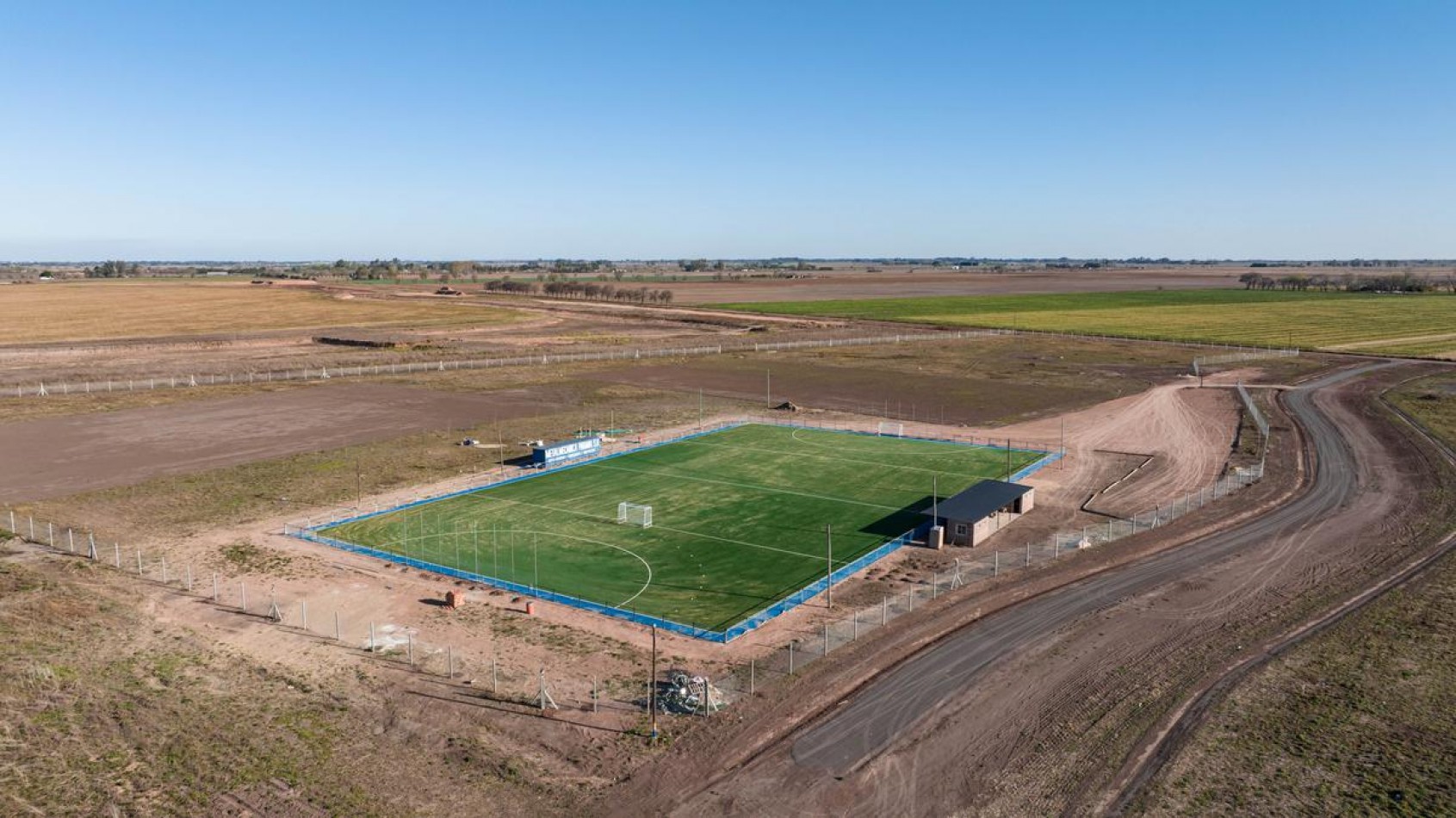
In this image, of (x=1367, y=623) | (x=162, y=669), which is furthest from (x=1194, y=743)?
(x=162, y=669)

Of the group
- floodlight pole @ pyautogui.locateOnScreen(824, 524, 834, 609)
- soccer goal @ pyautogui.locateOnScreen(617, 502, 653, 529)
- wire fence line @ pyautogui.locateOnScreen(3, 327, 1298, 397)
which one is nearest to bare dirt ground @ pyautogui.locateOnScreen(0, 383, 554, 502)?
wire fence line @ pyautogui.locateOnScreen(3, 327, 1298, 397)

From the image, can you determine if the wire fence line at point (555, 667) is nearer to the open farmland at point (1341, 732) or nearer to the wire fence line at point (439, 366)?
A: the open farmland at point (1341, 732)

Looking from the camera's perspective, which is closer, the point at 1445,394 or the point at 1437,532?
the point at 1437,532

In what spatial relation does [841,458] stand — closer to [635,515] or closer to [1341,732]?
[635,515]

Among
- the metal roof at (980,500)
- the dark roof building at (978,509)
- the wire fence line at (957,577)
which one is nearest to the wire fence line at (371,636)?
the wire fence line at (957,577)

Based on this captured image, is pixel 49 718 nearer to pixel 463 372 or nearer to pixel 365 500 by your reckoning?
pixel 365 500

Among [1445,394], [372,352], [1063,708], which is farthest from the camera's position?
[372,352]
